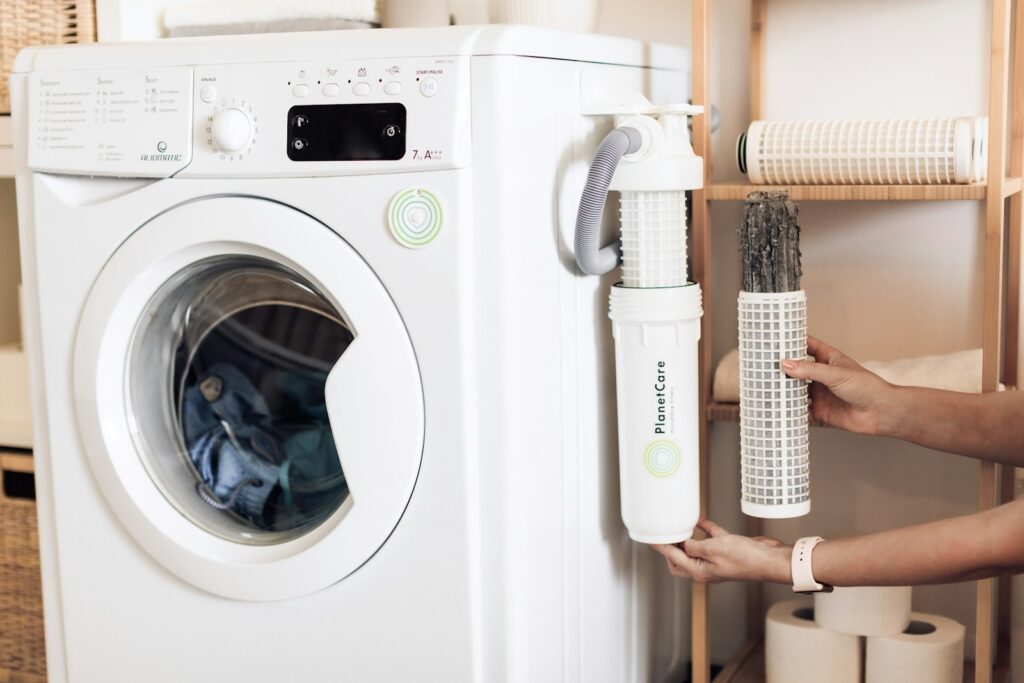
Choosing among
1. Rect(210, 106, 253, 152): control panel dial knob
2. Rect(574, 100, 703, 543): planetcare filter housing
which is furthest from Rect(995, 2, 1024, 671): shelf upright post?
Rect(210, 106, 253, 152): control panel dial knob

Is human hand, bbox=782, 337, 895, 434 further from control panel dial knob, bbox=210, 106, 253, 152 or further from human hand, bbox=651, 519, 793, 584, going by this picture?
control panel dial knob, bbox=210, 106, 253, 152

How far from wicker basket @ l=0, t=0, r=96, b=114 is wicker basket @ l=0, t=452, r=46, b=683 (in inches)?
25.3

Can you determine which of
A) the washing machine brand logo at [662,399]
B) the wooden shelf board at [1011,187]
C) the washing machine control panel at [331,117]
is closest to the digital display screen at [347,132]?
the washing machine control panel at [331,117]

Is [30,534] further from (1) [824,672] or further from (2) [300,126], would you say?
(1) [824,672]

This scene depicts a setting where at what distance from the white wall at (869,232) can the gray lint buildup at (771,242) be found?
42cm

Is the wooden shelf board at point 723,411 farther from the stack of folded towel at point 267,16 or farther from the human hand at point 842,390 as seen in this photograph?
the stack of folded towel at point 267,16

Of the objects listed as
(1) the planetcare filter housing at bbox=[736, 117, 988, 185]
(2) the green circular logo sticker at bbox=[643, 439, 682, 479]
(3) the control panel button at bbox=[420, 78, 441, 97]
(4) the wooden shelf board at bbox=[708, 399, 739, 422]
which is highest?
(3) the control panel button at bbox=[420, 78, 441, 97]

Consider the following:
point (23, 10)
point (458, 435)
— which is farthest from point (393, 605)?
point (23, 10)

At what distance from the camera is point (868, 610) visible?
5.31 feet

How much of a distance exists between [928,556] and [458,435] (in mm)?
527

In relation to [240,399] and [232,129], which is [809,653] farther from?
[232,129]

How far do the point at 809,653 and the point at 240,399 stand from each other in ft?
2.88

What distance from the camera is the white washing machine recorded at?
128cm

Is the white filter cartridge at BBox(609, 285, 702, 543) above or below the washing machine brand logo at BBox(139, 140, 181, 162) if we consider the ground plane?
below
